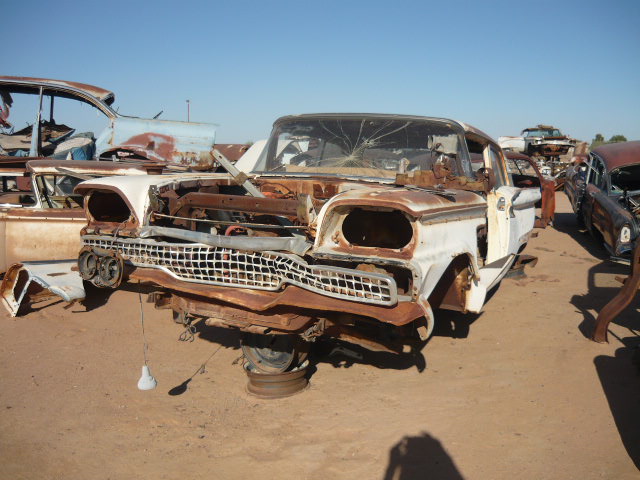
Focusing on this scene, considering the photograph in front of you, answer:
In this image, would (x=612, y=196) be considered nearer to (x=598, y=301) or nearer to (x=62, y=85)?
(x=598, y=301)

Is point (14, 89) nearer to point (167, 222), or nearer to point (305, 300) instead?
point (167, 222)

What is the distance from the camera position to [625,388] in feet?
11.9

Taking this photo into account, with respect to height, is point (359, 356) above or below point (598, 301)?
below

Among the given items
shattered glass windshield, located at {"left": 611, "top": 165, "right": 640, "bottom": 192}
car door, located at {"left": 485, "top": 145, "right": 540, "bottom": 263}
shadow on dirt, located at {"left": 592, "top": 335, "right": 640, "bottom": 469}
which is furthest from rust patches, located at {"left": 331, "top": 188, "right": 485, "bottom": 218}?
shattered glass windshield, located at {"left": 611, "top": 165, "right": 640, "bottom": 192}

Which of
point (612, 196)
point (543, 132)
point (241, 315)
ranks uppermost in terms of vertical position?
point (543, 132)

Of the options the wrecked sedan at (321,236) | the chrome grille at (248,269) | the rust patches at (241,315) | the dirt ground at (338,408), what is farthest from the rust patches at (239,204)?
the dirt ground at (338,408)

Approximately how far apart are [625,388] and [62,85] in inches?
387

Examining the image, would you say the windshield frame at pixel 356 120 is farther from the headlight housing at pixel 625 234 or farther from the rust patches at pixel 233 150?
the rust patches at pixel 233 150

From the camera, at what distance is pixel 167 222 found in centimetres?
382

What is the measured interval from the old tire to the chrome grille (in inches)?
28.1

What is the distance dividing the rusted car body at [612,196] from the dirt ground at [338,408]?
1931 millimetres

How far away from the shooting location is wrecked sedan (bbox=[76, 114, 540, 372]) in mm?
2836

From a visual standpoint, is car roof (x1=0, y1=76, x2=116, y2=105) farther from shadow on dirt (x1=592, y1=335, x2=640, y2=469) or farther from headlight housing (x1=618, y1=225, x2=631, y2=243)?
shadow on dirt (x1=592, y1=335, x2=640, y2=469)

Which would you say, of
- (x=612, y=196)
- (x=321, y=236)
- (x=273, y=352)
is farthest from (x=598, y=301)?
(x=321, y=236)
